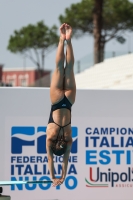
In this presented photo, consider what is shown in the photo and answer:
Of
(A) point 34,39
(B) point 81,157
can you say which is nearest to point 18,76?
(A) point 34,39

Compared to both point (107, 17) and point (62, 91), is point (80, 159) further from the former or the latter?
Answer: point (107, 17)

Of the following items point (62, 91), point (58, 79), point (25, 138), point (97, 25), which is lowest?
point (25, 138)

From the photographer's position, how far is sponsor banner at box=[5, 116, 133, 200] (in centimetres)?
1219

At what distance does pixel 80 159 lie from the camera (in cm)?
1235

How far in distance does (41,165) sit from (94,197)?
1187 millimetres

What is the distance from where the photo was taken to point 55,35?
2071 inches

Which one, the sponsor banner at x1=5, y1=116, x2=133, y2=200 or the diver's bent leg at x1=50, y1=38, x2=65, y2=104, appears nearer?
the diver's bent leg at x1=50, y1=38, x2=65, y2=104

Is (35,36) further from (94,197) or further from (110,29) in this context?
(94,197)

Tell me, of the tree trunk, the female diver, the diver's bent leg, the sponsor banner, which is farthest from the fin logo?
the tree trunk

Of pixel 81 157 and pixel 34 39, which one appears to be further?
pixel 34 39

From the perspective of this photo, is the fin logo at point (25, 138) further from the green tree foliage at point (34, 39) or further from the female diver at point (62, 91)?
the green tree foliage at point (34, 39)

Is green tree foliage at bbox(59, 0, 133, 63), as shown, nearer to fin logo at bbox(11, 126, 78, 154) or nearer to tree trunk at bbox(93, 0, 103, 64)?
tree trunk at bbox(93, 0, 103, 64)

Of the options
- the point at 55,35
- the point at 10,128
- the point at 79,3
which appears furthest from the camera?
the point at 55,35

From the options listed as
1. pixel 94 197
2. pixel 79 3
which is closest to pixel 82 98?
pixel 94 197
